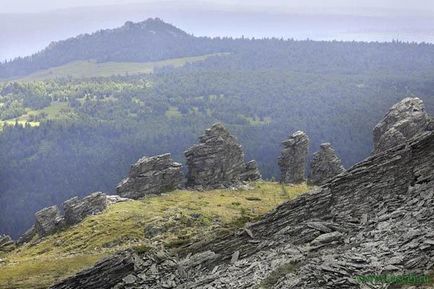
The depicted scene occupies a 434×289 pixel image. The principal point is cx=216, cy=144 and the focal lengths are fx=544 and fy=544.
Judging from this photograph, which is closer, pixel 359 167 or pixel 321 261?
pixel 321 261

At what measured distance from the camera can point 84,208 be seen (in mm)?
89562

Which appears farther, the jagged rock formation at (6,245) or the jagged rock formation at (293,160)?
the jagged rock formation at (293,160)

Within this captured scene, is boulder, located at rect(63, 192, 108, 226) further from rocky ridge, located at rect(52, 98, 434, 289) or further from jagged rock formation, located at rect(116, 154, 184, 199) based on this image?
rocky ridge, located at rect(52, 98, 434, 289)

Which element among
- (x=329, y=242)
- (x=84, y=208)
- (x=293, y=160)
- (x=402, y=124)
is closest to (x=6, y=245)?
(x=84, y=208)

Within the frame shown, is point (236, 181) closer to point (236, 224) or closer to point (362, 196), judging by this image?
point (236, 224)

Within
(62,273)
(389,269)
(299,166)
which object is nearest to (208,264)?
(389,269)

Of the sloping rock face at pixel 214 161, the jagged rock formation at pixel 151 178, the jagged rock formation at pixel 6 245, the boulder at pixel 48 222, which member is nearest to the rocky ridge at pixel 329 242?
the boulder at pixel 48 222

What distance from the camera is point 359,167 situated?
147ft

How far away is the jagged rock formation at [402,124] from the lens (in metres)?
92.1

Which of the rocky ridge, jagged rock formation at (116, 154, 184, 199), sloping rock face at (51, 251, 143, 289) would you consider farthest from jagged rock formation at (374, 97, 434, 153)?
sloping rock face at (51, 251, 143, 289)

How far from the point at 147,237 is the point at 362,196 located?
4011 centimetres

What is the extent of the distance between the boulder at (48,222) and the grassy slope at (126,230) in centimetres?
573

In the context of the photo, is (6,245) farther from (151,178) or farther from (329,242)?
(329,242)

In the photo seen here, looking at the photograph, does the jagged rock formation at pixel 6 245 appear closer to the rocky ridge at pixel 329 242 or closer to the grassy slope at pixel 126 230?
the grassy slope at pixel 126 230
